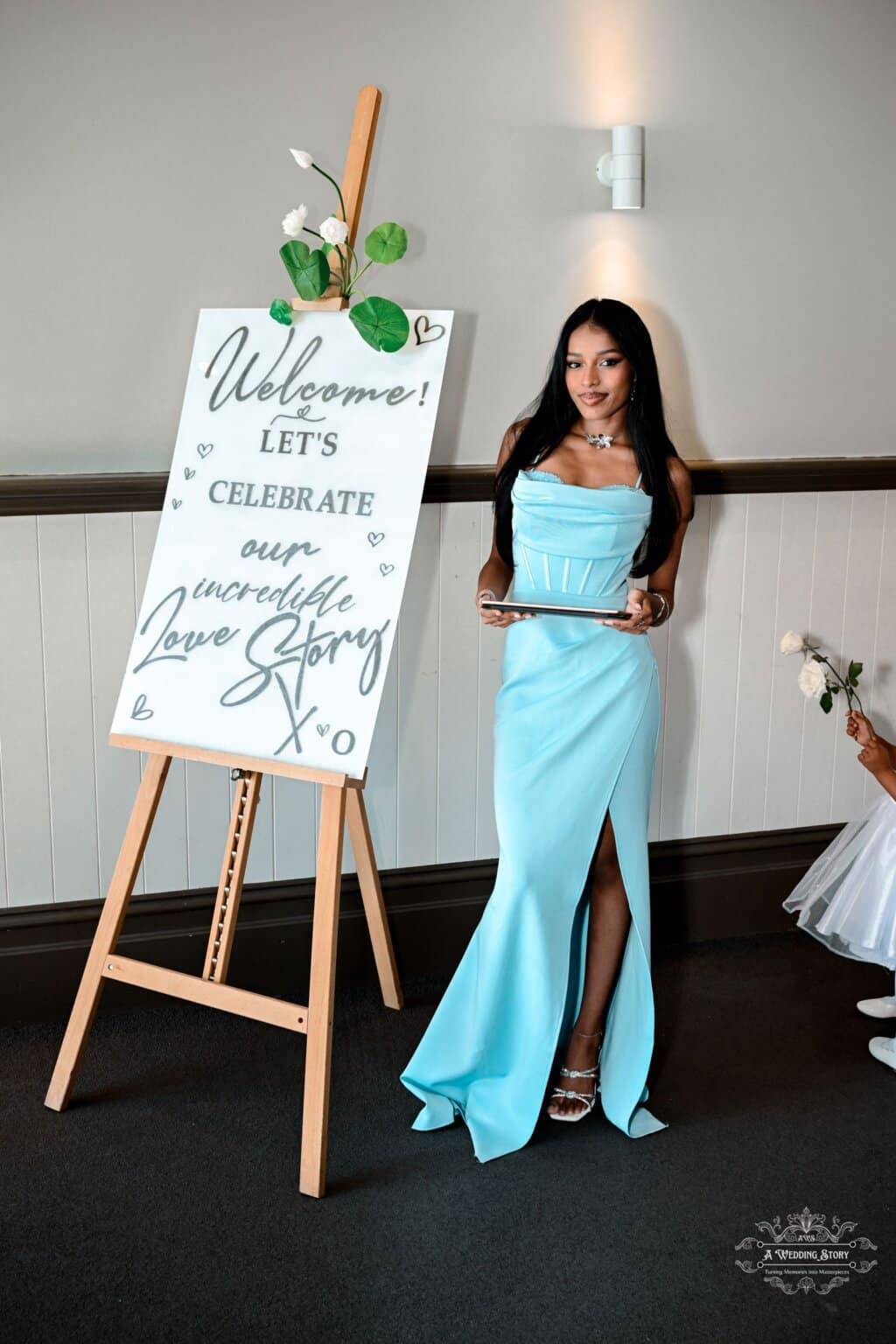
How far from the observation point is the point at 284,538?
Answer: 2469mm

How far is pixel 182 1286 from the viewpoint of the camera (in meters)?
2.13

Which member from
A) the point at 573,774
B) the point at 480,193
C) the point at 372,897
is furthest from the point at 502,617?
the point at 480,193

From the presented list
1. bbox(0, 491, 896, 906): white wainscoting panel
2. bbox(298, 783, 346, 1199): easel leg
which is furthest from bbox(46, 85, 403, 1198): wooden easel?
bbox(0, 491, 896, 906): white wainscoting panel

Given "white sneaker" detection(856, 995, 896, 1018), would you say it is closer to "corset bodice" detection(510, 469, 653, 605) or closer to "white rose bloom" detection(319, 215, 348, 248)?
"corset bodice" detection(510, 469, 653, 605)

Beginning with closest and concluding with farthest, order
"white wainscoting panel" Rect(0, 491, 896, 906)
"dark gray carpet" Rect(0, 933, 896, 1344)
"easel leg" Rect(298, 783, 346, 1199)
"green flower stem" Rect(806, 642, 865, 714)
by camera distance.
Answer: "dark gray carpet" Rect(0, 933, 896, 1344)
"easel leg" Rect(298, 783, 346, 1199)
"white wainscoting panel" Rect(0, 491, 896, 906)
"green flower stem" Rect(806, 642, 865, 714)

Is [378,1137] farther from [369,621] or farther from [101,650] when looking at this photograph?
[101,650]

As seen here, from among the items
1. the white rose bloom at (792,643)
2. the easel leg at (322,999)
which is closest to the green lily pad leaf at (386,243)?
the easel leg at (322,999)

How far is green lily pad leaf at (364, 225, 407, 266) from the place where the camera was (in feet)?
7.96

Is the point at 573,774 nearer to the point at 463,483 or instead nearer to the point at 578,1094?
the point at 578,1094

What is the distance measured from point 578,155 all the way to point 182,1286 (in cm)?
241

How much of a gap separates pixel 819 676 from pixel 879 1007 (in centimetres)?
75

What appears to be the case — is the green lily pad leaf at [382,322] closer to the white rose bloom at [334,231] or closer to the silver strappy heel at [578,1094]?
the white rose bloom at [334,231]

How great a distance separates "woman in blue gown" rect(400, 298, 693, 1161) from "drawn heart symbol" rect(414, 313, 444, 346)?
0.30 meters

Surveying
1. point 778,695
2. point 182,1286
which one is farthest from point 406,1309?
point 778,695
